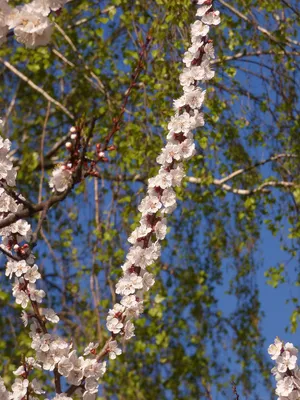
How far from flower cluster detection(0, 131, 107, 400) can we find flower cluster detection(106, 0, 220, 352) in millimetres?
121

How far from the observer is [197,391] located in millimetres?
5457

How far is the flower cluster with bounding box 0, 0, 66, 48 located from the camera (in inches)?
60.5

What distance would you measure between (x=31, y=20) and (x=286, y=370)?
1.11 metres

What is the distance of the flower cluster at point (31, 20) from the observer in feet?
5.04

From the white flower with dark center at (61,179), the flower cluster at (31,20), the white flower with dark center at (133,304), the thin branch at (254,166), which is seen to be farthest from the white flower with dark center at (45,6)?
the thin branch at (254,166)

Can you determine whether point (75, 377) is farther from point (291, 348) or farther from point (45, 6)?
point (45, 6)

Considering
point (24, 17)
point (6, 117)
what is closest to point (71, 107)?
point (6, 117)

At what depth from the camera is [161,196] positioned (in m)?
2.36

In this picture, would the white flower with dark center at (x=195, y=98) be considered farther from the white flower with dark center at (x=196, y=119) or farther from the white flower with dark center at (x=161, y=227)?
the white flower with dark center at (x=161, y=227)

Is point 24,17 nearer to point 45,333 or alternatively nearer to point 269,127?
point 45,333

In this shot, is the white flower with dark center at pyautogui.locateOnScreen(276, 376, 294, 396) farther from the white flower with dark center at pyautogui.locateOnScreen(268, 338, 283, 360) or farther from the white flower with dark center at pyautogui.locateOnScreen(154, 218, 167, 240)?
the white flower with dark center at pyautogui.locateOnScreen(154, 218, 167, 240)

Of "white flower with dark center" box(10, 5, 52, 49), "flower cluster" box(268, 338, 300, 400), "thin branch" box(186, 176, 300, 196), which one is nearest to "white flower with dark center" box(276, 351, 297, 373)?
"flower cluster" box(268, 338, 300, 400)

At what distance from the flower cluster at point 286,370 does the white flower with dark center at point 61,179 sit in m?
0.66

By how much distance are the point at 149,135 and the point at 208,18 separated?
8.46ft
